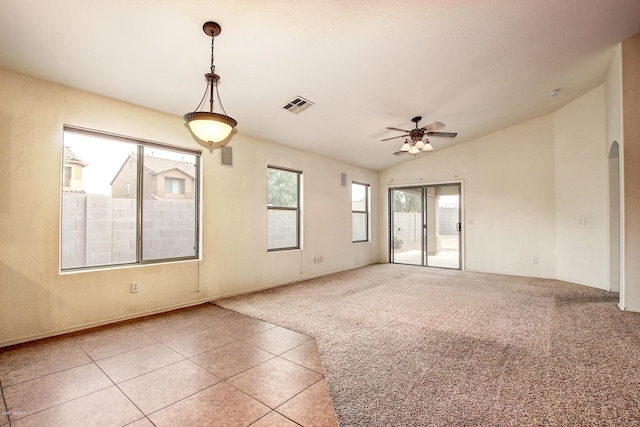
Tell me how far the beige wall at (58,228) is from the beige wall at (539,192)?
441 cm

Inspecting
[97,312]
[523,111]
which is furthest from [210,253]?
[523,111]

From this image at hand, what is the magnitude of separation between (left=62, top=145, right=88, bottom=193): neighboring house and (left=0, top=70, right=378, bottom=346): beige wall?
0.16m

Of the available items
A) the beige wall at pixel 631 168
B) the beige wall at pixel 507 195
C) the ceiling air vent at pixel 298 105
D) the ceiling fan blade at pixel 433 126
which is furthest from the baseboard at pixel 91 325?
the beige wall at pixel 507 195

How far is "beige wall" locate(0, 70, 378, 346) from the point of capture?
2.99 meters

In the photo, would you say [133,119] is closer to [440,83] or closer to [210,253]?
[210,253]

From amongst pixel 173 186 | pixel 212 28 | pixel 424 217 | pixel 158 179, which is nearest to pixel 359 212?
pixel 424 217

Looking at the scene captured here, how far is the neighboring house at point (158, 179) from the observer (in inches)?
152

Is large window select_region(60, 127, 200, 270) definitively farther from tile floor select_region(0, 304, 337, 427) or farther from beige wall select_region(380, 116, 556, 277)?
beige wall select_region(380, 116, 556, 277)

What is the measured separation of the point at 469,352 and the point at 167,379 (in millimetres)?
2638

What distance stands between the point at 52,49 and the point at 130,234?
213 centimetres

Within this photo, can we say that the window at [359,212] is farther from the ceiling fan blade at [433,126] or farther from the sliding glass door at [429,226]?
the ceiling fan blade at [433,126]

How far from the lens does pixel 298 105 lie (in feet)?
14.1

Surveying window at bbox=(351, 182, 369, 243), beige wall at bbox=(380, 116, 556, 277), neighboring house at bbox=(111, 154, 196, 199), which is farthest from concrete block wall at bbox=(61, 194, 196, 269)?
beige wall at bbox=(380, 116, 556, 277)

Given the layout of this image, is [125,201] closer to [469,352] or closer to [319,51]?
[319,51]
